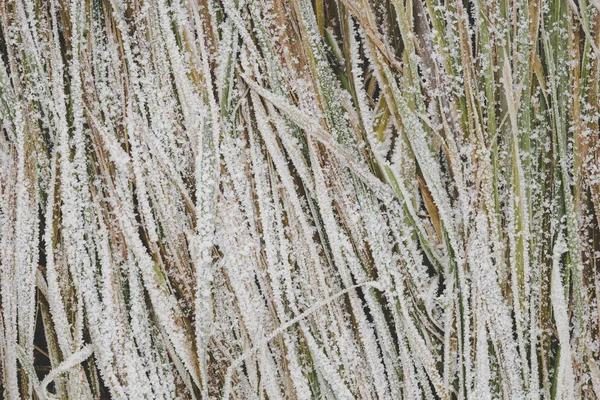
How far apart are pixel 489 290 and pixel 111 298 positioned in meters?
0.44

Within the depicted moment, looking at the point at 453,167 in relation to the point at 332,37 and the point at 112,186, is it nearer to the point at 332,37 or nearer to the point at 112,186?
the point at 332,37

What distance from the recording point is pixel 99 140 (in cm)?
57

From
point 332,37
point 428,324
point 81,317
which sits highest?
point 332,37

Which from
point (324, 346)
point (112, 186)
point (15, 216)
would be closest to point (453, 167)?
point (324, 346)

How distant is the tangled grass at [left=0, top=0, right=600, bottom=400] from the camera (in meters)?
0.54

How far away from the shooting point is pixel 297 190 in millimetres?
567

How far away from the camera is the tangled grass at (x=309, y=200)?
1.79 feet

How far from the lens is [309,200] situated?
562mm

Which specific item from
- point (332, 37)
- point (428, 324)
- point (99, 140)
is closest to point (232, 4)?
point (332, 37)

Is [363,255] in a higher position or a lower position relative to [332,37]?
lower

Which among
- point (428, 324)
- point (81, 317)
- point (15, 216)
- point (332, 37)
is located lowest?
point (428, 324)

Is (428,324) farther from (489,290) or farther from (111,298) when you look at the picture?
(111,298)

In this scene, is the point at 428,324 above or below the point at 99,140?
below

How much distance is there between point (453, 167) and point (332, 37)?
0.21 metres
